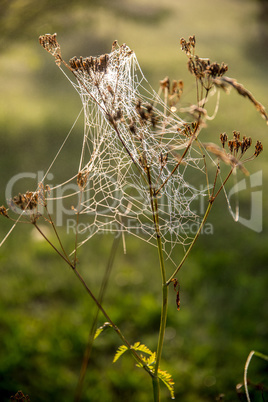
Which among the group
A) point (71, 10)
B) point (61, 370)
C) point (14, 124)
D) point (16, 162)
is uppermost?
point (71, 10)

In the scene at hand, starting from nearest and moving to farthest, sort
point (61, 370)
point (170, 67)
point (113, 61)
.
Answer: point (113, 61)
point (61, 370)
point (170, 67)

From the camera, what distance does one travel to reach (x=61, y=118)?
6051mm

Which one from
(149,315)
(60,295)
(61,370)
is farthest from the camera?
(60,295)

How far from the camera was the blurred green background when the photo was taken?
8.43ft

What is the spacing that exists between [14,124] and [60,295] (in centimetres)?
318

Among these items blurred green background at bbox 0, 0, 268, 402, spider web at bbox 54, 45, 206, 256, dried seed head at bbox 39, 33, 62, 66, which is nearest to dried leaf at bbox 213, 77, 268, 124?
spider web at bbox 54, 45, 206, 256

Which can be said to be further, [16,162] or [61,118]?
[61,118]

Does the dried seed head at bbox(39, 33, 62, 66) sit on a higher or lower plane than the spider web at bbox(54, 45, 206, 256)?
higher

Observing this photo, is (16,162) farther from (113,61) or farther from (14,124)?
(113,61)

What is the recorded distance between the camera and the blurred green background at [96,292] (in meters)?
2.57

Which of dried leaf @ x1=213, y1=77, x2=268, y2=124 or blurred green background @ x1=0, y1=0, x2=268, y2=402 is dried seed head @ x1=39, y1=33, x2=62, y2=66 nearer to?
dried leaf @ x1=213, y1=77, x2=268, y2=124

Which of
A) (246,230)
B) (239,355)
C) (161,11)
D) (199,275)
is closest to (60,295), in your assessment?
(199,275)

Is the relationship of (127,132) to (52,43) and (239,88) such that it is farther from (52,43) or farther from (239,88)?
(239,88)

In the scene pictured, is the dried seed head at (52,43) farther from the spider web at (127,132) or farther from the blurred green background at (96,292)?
the blurred green background at (96,292)
